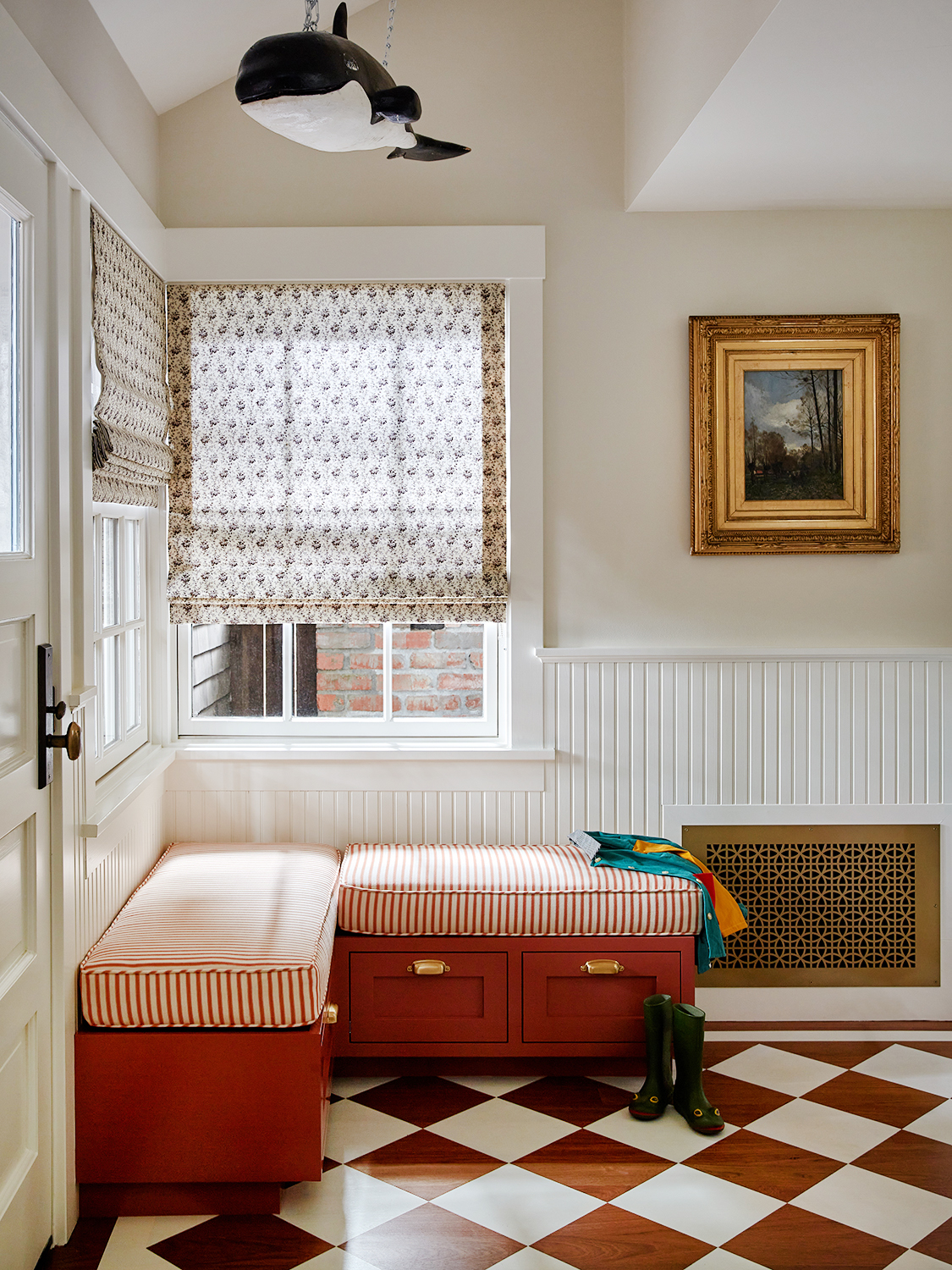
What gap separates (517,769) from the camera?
123 inches

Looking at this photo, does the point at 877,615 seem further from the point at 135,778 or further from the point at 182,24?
the point at 182,24

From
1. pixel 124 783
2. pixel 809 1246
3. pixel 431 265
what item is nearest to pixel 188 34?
pixel 431 265

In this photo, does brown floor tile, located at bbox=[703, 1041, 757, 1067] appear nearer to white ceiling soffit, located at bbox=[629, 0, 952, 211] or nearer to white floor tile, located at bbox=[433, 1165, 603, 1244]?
white floor tile, located at bbox=[433, 1165, 603, 1244]

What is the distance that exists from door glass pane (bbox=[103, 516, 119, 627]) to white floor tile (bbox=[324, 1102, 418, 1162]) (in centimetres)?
141

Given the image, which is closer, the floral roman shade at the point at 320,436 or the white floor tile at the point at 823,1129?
the white floor tile at the point at 823,1129

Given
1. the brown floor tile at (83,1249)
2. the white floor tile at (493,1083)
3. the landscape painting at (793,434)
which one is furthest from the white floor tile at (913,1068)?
the brown floor tile at (83,1249)

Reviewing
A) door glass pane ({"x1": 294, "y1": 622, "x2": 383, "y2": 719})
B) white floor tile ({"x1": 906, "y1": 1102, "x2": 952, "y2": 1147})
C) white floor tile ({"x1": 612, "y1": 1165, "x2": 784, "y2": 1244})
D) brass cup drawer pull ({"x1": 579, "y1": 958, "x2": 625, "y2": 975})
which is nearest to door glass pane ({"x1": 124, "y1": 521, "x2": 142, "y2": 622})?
door glass pane ({"x1": 294, "y1": 622, "x2": 383, "y2": 719})

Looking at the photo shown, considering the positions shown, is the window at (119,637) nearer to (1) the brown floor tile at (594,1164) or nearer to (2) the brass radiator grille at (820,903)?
(1) the brown floor tile at (594,1164)

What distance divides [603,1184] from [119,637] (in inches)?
73.4

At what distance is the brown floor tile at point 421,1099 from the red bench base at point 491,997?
88 millimetres

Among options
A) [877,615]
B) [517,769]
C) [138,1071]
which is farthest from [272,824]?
[877,615]

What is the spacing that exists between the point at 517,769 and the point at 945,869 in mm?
1383

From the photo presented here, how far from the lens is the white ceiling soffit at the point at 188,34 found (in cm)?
247

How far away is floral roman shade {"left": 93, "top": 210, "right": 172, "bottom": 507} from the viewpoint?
2.38 m
